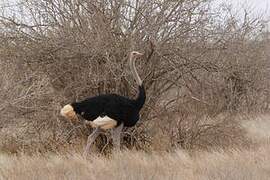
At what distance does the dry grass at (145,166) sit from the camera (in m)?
7.48

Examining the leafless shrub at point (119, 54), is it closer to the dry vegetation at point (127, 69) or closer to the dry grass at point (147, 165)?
the dry vegetation at point (127, 69)

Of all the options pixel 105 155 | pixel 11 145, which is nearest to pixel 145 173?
pixel 105 155

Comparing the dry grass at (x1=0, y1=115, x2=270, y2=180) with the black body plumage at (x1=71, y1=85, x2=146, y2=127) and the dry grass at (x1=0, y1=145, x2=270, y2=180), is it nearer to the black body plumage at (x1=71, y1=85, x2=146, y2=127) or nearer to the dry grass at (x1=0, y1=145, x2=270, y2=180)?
the dry grass at (x1=0, y1=145, x2=270, y2=180)

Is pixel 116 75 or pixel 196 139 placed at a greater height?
pixel 116 75

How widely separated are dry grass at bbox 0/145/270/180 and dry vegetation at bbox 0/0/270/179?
74 centimetres

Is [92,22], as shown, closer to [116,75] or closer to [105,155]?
[116,75]

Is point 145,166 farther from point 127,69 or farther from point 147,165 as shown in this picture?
point 127,69

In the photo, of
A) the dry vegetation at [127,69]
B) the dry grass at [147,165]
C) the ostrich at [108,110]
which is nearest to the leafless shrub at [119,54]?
the dry vegetation at [127,69]

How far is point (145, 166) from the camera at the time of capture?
26.9 feet

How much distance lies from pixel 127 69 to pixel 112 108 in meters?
1.26

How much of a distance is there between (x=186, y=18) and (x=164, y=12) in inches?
17.3

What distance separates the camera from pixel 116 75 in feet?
33.5

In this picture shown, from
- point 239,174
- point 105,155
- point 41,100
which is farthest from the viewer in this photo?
point 41,100

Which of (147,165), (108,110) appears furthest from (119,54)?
(147,165)
